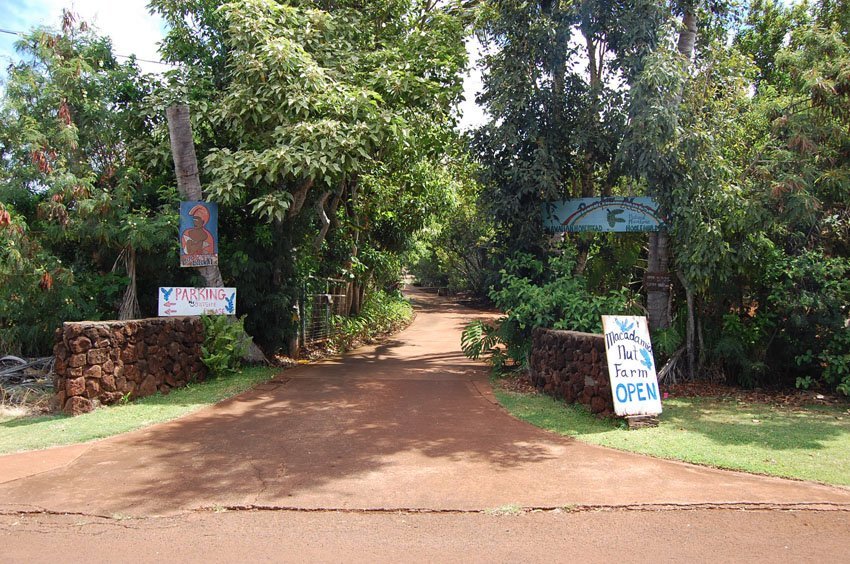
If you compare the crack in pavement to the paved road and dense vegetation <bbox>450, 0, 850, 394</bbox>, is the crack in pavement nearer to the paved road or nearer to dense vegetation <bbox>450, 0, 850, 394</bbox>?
the paved road

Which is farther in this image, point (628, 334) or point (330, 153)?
point (330, 153)

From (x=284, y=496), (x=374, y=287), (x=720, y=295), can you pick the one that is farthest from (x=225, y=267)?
(x=374, y=287)

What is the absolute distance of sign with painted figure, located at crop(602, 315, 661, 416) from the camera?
26.3 feet

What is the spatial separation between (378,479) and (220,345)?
245 inches

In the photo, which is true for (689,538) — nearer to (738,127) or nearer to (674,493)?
(674,493)

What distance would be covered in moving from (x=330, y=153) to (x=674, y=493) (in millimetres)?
7232

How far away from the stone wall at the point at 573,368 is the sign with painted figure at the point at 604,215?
2.53m

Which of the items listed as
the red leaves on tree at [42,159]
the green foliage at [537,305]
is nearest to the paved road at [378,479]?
the green foliage at [537,305]

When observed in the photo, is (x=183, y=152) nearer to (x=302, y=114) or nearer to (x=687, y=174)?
(x=302, y=114)

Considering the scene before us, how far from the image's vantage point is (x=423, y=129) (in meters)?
13.4

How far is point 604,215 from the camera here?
1198 cm

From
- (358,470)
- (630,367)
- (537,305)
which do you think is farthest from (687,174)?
(358,470)

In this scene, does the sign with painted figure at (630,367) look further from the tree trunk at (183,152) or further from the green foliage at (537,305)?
the tree trunk at (183,152)

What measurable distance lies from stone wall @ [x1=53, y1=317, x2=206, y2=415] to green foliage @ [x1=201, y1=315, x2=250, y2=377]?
0.82 feet
